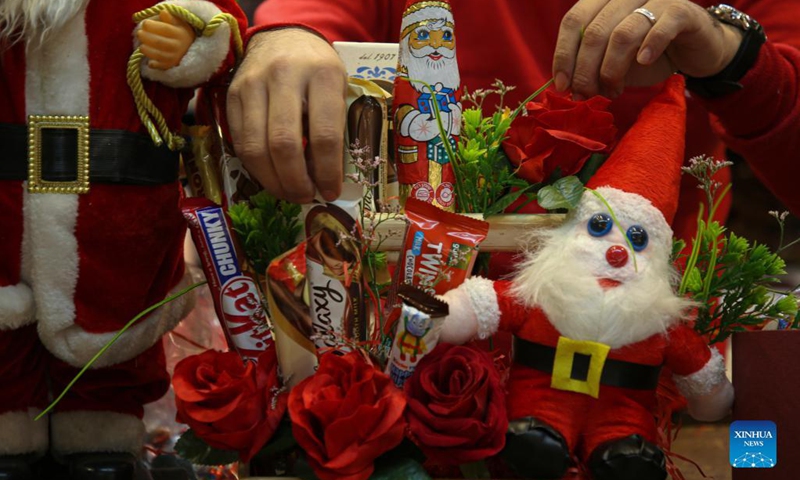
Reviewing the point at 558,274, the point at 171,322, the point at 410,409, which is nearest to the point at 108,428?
the point at 171,322

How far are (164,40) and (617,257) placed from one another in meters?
0.49

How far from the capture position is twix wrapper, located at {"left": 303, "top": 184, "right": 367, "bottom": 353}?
2.56 ft

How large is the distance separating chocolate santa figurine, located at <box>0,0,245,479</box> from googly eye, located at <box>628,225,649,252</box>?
17.8 inches

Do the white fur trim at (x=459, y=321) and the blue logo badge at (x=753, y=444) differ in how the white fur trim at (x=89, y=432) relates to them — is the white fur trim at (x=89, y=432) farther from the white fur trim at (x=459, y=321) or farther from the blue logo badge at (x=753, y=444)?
the blue logo badge at (x=753, y=444)

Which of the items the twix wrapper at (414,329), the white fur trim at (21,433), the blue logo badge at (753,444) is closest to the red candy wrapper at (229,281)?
the twix wrapper at (414,329)

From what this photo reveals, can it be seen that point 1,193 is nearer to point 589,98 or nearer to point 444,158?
point 444,158

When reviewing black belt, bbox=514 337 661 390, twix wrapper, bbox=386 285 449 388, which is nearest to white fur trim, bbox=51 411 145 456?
twix wrapper, bbox=386 285 449 388

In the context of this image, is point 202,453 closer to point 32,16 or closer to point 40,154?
point 40,154

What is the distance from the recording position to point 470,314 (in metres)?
0.79

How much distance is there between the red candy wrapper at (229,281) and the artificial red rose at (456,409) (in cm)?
18

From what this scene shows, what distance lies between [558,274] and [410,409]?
195 mm

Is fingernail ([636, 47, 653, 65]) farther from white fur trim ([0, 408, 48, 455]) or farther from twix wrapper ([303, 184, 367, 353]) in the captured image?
white fur trim ([0, 408, 48, 455])

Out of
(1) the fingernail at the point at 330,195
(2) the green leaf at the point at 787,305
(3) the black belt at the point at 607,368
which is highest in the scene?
(1) the fingernail at the point at 330,195

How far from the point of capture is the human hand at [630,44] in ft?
2.79
